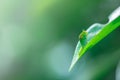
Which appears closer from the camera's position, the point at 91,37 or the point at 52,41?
the point at 91,37

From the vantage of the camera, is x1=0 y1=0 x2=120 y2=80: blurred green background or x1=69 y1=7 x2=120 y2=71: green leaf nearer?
x1=69 y1=7 x2=120 y2=71: green leaf

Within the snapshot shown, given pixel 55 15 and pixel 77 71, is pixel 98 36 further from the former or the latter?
pixel 55 15

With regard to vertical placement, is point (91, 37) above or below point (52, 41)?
below

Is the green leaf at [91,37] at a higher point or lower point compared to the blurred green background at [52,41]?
lower

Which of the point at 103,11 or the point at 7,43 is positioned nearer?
the point at 103,11

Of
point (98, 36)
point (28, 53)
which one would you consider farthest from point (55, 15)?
point (98, 36)

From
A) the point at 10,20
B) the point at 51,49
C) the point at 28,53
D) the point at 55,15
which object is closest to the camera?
the point at 51,49

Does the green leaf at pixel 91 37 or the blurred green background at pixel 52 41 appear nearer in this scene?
the green leaf at pixel 91 37

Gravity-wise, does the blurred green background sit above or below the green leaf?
above
